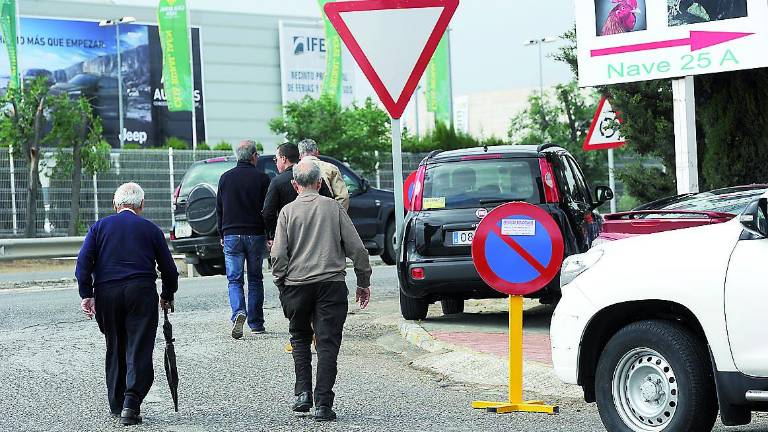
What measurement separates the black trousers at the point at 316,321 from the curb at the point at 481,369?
1.70 metres

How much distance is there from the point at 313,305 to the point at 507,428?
1.57m

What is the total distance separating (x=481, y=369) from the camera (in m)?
10.6

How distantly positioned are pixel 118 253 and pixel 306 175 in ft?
4.31

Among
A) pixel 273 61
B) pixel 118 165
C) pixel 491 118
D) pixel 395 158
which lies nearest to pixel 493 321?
pixel 395 158

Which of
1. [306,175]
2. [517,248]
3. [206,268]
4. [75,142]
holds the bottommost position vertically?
[206,268]

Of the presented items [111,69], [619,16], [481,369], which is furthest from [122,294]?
[111,69]

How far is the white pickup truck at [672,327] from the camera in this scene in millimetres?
6809

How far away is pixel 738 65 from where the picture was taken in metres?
13.7

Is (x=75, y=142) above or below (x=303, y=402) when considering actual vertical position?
above

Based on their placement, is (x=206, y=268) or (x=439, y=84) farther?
(x=439, y=84)

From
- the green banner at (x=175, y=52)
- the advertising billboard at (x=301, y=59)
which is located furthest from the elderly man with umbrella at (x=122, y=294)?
the advertising billboard at (x=301, y=59)

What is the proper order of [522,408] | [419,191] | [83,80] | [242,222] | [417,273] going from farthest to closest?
[83,80], [419,191], [242,222], [417,273], [522,408]

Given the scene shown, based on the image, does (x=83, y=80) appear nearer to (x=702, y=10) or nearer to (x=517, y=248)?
(x=702, y=10)

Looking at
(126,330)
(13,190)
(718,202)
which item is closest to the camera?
(126,330)
